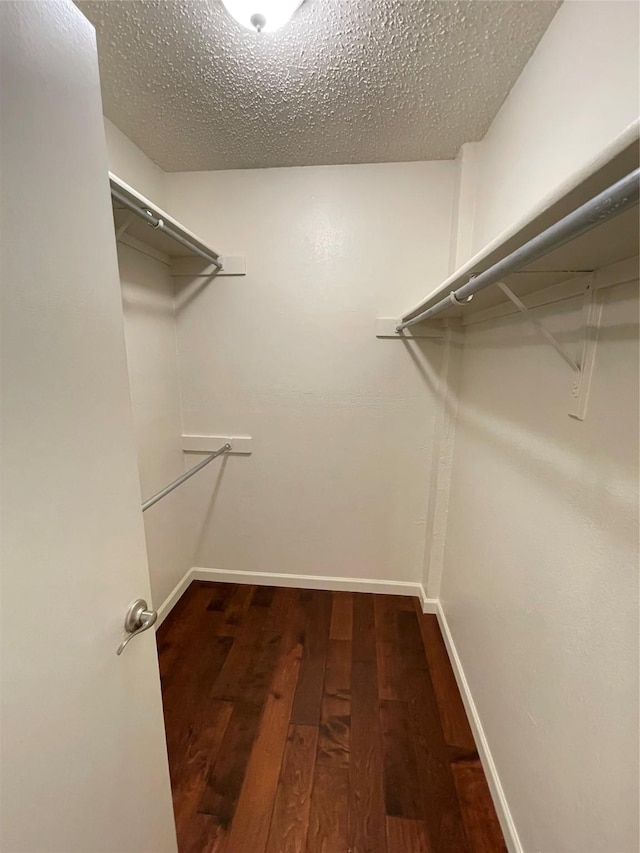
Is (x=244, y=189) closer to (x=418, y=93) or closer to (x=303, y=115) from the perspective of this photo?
(x=303, y=115)

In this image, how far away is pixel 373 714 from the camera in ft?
4.96

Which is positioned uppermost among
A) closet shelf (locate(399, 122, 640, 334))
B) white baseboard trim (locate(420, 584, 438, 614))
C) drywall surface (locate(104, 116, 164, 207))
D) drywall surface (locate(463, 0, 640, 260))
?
drywall surface (locate(104, 116, 164, 207))

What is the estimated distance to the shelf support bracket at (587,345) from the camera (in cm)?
84

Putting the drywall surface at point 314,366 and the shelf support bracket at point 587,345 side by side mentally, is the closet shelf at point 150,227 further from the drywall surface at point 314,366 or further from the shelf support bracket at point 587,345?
the shelf support bracket at point 587,345

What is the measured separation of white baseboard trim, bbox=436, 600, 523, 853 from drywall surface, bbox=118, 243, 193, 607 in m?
1.58

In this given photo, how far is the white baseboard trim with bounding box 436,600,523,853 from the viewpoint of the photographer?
3.57 feet

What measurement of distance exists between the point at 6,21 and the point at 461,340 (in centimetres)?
182

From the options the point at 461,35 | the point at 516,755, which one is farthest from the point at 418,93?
the point at 516,755

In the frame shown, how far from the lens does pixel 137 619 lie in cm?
77

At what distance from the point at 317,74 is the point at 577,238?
3.81ft

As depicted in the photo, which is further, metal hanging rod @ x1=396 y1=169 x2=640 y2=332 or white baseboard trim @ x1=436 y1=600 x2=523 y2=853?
white baseboard trim @ x1=436 y1=600 x2=523 y2=853

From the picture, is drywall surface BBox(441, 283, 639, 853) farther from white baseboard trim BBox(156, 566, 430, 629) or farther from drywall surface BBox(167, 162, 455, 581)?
white baseboard trim BBox(156, 566, 430, 629)

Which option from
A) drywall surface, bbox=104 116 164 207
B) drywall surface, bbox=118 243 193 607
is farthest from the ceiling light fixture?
drywall surface, bbox=118 243 193 607

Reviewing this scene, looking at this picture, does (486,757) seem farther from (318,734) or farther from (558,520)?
(558,520)
